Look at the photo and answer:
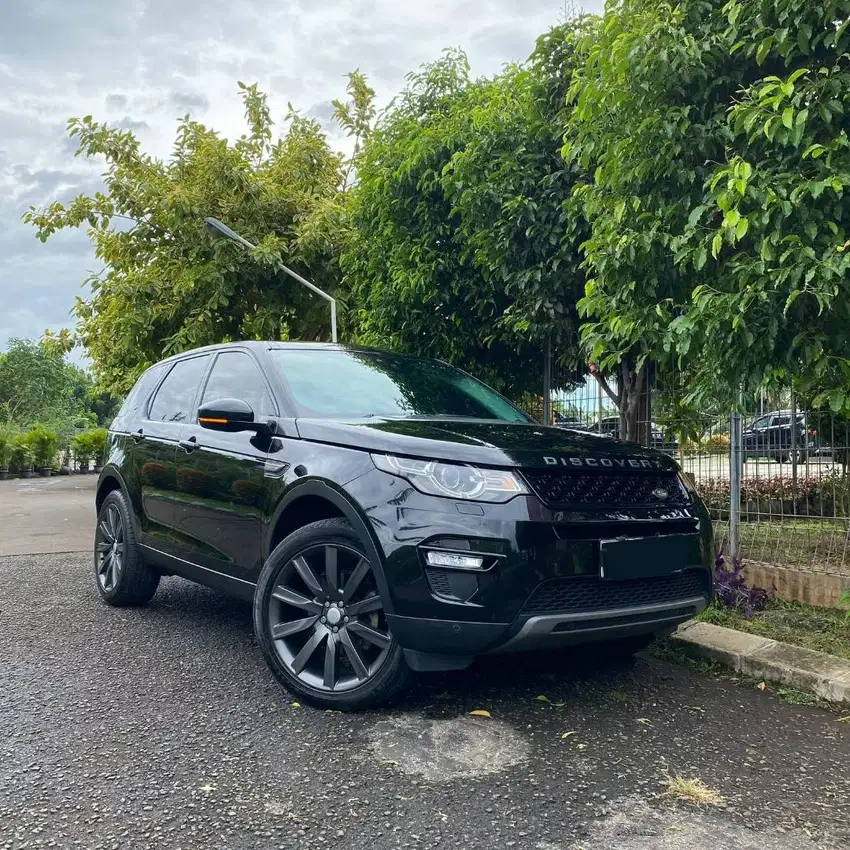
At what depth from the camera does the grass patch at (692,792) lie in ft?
8.70

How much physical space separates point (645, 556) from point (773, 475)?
2.59 metres

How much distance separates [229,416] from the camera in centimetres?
390

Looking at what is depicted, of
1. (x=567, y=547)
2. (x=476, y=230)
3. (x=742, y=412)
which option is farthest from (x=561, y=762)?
(x=476, y=230)

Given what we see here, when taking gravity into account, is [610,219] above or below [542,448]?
above

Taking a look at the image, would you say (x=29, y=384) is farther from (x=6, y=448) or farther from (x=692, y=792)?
(x=692, y=792)

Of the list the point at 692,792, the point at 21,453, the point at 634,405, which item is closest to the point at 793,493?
the point at 634,405

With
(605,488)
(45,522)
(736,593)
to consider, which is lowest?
(45,522)

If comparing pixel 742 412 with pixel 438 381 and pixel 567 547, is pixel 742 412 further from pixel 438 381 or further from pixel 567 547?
pixel 567 547

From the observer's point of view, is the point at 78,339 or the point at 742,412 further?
the point at 78,339

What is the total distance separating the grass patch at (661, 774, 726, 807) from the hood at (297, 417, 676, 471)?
118cm

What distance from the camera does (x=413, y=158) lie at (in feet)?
25.5

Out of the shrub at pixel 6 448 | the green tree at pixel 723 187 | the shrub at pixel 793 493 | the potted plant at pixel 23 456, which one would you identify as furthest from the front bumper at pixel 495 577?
the potted plant at pixel 23 456

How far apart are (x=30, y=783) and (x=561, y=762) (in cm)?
183

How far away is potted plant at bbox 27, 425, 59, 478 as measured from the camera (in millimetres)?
27953
